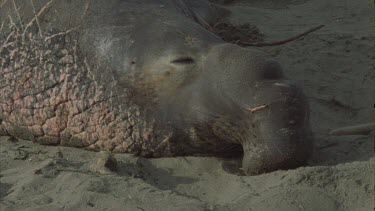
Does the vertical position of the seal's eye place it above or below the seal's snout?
above

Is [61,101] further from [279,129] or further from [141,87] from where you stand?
[279,129]

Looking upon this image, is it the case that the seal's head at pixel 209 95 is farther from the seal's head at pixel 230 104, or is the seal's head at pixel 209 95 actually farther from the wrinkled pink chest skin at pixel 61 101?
the wrinkled pink chest skin at pixel 61 101

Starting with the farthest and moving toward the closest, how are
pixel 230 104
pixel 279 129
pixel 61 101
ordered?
pixel 61 101, pixel 230 104, pixel 279 129

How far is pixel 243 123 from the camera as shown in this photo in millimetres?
3826

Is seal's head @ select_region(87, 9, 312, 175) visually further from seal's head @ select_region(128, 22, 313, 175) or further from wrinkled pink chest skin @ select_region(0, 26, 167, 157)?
wrinkled pink chest skin @ select_region(0, 26, 167, 157)

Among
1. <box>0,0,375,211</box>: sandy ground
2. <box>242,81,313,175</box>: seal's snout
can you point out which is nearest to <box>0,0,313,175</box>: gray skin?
<box>242,81,313,175</box>: seal's snout

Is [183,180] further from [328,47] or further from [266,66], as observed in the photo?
[328,47]

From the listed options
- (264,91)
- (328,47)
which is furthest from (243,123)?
(328,47)

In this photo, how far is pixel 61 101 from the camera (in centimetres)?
446

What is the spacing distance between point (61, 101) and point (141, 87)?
0.56 metres

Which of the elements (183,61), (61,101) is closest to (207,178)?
(183,61)

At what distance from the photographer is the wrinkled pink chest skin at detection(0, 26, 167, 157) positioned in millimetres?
4266

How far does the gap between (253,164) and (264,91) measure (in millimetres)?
374

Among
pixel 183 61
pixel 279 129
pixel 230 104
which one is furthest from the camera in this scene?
pixel 183 61
